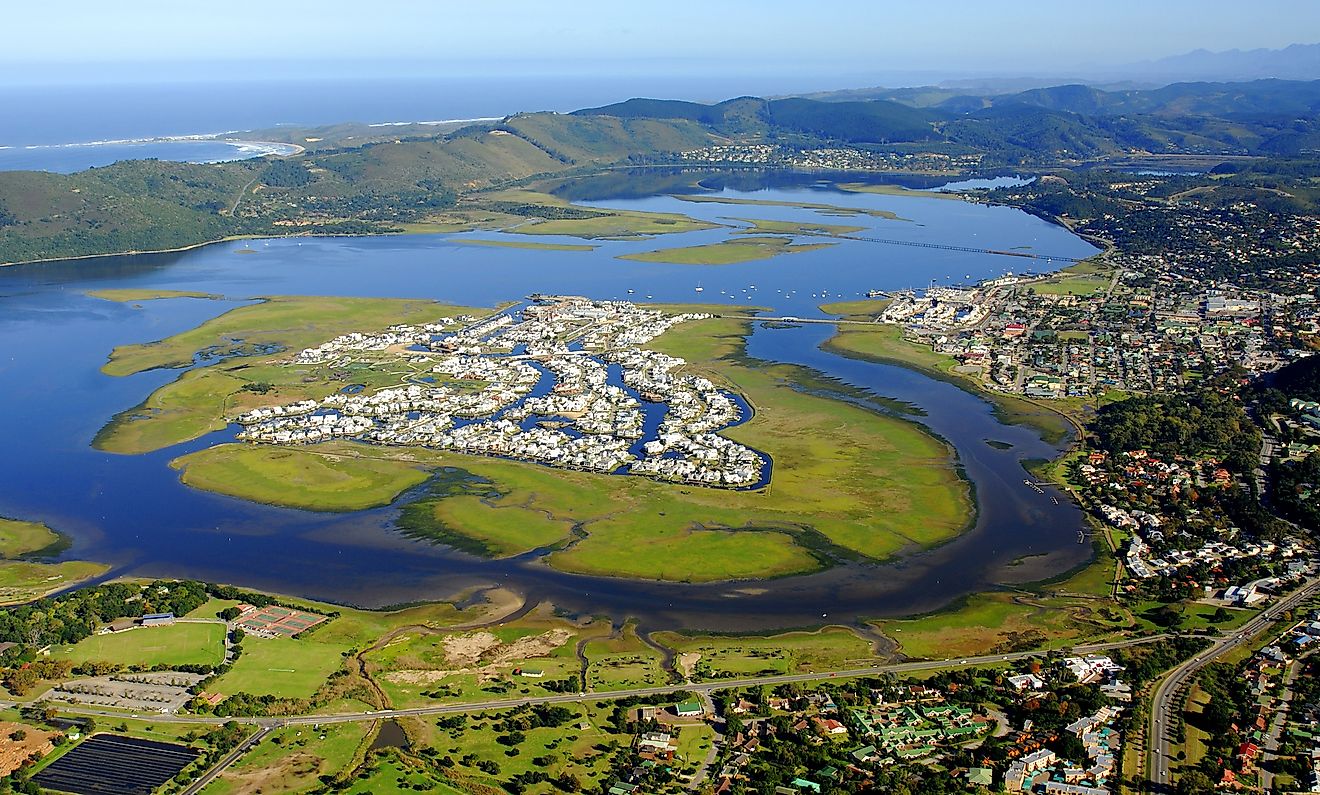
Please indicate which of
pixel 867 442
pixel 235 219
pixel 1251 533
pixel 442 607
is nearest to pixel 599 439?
pixel 867 442

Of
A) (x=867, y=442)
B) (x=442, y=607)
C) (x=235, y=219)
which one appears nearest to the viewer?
(x=442, y=607)

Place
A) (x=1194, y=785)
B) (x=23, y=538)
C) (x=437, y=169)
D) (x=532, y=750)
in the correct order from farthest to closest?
1. (x=437, y=169)
2. (x=23, y=538)
3. (x=532, y=750)
4. (x=1194, y=785)

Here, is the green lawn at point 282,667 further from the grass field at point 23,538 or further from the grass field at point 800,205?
the grass field at point 800,205

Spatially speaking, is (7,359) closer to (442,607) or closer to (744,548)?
(442,607)

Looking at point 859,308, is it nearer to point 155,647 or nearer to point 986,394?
point 986,394

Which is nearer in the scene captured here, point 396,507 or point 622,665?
point 622,665

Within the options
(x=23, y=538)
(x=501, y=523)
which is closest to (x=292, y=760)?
(x=501, y=523)
